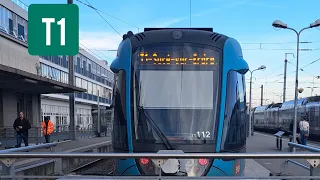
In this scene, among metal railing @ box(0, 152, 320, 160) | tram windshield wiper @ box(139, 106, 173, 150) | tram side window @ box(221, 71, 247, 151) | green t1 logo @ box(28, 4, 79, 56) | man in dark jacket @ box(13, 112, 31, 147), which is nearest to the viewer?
metal railing @ box(0, 152, 320, 160)

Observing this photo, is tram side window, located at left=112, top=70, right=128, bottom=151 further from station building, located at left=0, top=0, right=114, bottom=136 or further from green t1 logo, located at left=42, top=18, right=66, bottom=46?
station building, located at left=0, top=0, right=114, bottom=136

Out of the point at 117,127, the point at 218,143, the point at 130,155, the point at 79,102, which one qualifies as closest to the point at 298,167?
the point at 218,143

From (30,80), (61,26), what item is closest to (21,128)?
(30,80)

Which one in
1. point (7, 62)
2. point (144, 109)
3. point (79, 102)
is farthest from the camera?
point (79, 102)

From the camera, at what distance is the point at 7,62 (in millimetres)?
24078

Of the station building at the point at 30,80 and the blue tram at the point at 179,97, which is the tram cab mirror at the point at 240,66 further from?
the station building at the point at 30,80

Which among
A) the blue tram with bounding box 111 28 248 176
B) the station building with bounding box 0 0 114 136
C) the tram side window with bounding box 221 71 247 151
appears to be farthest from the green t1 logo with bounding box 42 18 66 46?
the station building with bounding box 0 0 114 136

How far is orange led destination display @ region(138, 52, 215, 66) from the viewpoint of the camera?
23.7ft

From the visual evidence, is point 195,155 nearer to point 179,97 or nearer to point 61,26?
point 179,97

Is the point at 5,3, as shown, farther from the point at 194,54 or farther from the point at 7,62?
the point at 194,54

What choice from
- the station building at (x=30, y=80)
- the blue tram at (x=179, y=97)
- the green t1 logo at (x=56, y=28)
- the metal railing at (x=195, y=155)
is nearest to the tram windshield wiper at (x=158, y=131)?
the blue tram at (x=179, y=97)

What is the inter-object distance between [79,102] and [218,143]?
5287 cm

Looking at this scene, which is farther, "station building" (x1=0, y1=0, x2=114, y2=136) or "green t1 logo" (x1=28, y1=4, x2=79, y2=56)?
"station building" (x1=0, y1=0, x2=114, y2=136)

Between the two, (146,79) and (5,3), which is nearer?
(146,79)
